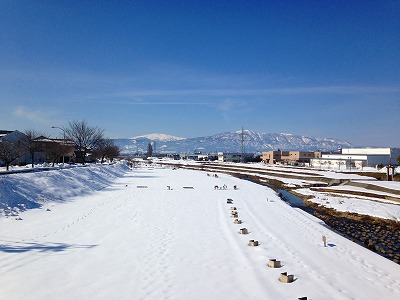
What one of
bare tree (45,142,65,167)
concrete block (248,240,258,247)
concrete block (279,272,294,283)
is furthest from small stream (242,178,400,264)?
bare tree (45,142,65,167)

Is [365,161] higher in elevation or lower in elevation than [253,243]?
higher

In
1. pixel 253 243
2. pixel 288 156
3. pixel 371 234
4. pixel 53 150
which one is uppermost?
pixel 53 150

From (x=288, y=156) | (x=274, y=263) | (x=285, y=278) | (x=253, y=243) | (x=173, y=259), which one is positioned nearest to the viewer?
(x=285, y=278)

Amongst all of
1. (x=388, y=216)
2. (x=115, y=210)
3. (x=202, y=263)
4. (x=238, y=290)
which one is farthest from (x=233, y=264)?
(x=388, y=216)

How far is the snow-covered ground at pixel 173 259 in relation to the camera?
7910 mm

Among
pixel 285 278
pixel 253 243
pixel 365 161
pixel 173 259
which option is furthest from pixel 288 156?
pixel 285 278

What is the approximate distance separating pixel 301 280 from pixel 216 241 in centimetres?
439

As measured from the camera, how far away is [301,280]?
29.7ft

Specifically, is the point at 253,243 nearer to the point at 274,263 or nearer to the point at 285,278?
the point at 274,263

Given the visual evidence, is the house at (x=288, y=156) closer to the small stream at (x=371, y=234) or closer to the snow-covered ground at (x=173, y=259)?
the small stream at (x=371, y=234)

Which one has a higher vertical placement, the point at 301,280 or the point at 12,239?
the point at 12,239

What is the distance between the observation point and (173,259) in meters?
10.2

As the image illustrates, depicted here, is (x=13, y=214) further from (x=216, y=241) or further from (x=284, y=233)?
(x=284, y=233)

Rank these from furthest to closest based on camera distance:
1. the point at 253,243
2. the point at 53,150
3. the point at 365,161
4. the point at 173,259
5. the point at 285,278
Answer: the point at 365,161
the point at 53,150
the point at 253,243
the point at 173,259
the point at 285,278
